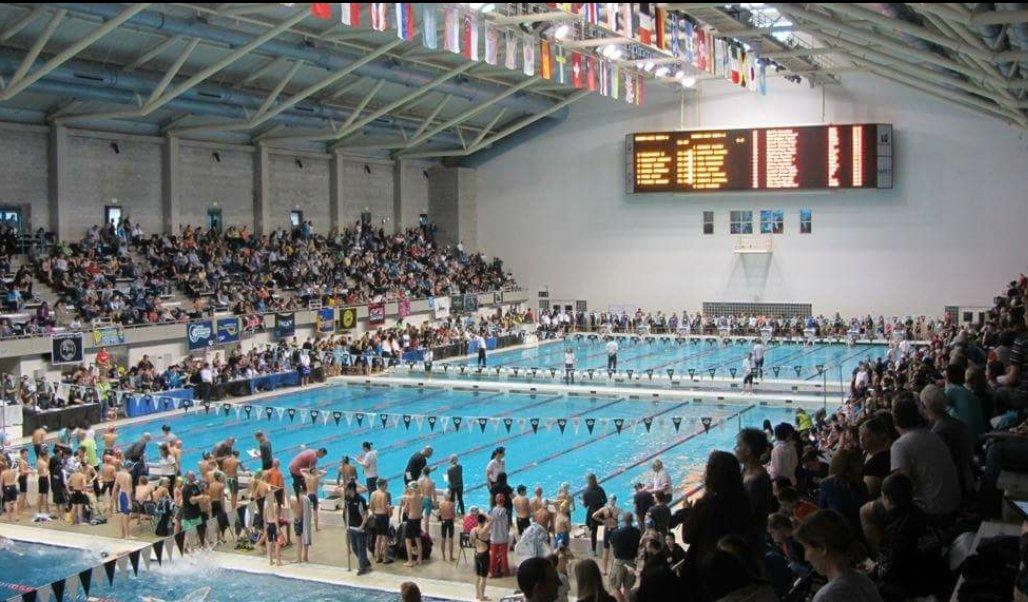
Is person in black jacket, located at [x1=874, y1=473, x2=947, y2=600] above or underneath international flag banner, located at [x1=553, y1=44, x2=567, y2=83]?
underneath

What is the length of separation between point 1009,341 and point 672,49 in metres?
13.7

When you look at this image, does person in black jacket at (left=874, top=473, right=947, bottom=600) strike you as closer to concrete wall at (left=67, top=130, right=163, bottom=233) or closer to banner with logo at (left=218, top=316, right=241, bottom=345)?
banner with logo at (left=218, top=316, right=241, bottom=345)

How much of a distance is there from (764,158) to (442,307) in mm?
13236

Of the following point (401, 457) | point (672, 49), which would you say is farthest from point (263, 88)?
point (401, 457)

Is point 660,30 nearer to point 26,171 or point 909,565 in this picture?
point 26,171

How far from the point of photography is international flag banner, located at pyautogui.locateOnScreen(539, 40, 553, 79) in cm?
2706

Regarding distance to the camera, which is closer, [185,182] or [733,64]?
[733,64]

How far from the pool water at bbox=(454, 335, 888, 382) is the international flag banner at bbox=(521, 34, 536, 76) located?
884 cm

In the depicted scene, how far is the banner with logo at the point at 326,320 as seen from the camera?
33.0 meters

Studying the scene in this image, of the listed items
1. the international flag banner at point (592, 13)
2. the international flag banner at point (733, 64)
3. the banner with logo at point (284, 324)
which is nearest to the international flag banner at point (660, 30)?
the international flag banner at point (592, 13)

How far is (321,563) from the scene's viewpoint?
13148 mm

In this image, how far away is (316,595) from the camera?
1209cm

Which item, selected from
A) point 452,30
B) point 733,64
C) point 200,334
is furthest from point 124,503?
point 733,64

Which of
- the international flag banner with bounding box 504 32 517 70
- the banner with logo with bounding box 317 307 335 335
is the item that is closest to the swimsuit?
the international flag banner with bounding box 504 32 517 70
